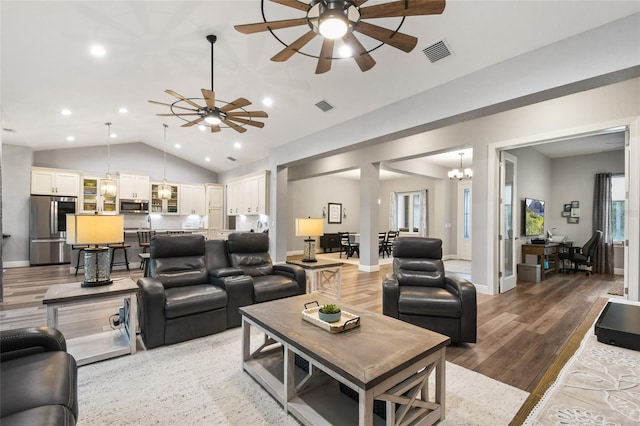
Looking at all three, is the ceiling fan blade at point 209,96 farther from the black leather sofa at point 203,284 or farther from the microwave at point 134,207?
the microwave at point 134,207

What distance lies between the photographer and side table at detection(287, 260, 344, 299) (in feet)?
13.8

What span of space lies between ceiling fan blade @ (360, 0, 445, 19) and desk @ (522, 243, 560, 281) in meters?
6.03

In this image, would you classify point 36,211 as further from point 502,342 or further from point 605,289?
point 605,289

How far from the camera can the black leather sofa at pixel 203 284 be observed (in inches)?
112

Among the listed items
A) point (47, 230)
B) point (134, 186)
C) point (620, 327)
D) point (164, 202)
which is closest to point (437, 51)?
point (620, 327)

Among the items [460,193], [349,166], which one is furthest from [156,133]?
[460,193]

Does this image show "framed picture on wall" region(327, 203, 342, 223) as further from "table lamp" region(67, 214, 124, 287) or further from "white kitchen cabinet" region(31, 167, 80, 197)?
"table lamp" region(67, 214, 124, 287)

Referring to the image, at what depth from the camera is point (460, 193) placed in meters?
9.50

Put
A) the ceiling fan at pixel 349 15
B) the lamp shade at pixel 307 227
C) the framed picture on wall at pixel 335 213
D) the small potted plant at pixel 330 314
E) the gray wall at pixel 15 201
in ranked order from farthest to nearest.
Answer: the framed picture on wall at pixel 335 213 → the gray wall at pixel 15 201 → the lamp shade at pixel 307 227 → the small potted plant at pixel 330 314 → the ceiling fan at pixel 349 15

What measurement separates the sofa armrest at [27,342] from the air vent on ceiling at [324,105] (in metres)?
4.27

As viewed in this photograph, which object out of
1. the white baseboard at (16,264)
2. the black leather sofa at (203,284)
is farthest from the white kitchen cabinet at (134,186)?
the black leather sofa at (203,284)

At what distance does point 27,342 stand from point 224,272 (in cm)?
200

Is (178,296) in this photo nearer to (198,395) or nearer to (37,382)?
(198,395)

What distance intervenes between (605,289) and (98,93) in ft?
31.1
